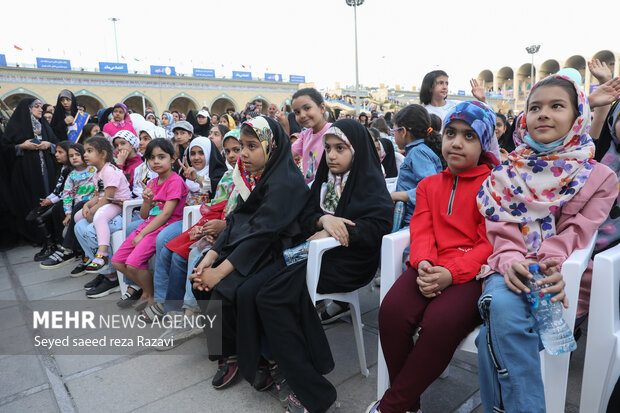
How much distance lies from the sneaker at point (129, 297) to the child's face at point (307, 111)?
203 cm

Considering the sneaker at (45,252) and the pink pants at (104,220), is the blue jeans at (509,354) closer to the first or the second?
the pink pants at (104,220)

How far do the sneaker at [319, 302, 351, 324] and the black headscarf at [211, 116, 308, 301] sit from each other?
2.88ft

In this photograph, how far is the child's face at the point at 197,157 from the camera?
12.3 ft

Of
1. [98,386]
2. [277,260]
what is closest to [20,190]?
[98,386]

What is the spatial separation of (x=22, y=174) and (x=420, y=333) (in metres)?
5.88

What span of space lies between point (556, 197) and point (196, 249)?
2122 millimetres

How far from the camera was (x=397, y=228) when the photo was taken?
2398 millimetres

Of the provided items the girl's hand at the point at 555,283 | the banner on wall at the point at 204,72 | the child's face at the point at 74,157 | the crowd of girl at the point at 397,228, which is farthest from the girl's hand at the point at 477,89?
the banner on wall at the point at 204,72

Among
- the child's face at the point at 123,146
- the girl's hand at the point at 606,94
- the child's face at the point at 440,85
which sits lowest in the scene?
the child's face at the point at 123,146

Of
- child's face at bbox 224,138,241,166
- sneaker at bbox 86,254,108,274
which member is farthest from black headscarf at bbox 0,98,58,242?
child's face at bbox 224,138,241,166

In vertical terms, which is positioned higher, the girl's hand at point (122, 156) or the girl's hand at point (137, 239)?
the girl's hand at point (122, 156)

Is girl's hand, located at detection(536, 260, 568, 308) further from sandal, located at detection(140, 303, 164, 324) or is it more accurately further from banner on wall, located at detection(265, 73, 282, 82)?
banner on wall, located at detection(265, 73, 282, 82)

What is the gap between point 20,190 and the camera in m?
5.31

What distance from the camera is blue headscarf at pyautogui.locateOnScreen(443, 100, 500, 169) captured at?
1.79 m
